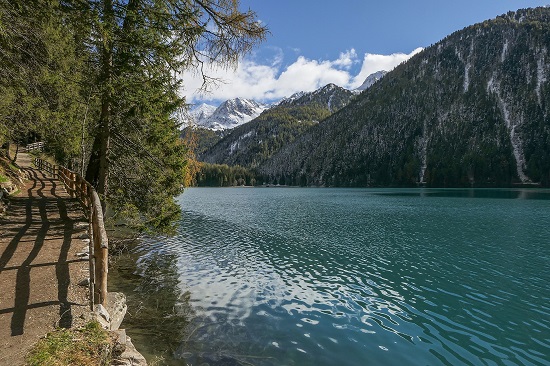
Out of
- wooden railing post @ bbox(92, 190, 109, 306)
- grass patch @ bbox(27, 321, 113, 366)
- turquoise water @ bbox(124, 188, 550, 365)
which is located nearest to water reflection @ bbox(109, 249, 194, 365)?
turquoise water @ bbox(124, 188, 550, 365)

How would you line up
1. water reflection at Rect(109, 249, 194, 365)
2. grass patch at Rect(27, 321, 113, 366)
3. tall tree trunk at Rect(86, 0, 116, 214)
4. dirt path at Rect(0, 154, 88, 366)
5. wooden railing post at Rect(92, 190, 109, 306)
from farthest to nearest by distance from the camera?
1. water reflection at Rect(109, 249, 194, 365)
2. wooden railing post at Rect(92, 190, 109, 306)
3. tall tree trunk at Rect(86, 0, 116, 214)
4. dirt path at Rect(0, 154, 88, 366)
5. grass patch at Rect(27, 321, 113, 366)

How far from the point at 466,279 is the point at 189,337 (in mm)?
15723

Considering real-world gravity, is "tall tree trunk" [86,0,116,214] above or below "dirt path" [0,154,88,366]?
above

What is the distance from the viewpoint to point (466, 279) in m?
18.6

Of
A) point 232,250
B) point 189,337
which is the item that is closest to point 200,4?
point 189,337

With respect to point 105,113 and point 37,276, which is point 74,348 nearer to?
point 37,276

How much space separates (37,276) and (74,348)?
15.0ft

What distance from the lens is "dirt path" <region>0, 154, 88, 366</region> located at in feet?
20.4

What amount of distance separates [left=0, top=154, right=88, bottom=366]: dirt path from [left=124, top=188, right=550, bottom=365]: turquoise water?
12.6 ft

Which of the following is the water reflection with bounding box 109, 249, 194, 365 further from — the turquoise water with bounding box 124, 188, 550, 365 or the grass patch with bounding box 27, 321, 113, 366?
the grass patch with bounding box 27, 321, 113, 366

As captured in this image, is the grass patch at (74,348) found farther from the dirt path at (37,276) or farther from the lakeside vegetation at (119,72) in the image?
the lakeside vegetation at (119,72)

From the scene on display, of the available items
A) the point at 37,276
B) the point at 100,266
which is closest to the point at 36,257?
the point at 37,276

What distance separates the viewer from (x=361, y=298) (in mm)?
15516

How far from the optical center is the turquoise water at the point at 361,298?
10523mm
